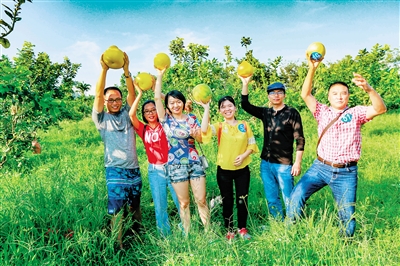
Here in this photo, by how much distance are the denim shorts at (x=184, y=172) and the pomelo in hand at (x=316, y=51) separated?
151cm

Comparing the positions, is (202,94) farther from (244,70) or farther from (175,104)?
(244,70)

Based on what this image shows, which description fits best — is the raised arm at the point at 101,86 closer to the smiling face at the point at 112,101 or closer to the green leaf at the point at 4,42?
the smiling face at the point at 112,101

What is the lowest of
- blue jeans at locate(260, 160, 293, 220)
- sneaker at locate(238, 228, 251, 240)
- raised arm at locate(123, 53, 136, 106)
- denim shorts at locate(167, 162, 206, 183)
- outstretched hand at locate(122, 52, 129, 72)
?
sneaker at locate(238, 228, 251, 240)

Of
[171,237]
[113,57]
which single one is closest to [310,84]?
[113,57]

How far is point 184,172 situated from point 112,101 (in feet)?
3.17

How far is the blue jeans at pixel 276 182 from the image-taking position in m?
3.16

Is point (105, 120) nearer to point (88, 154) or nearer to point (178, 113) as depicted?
point (178, 113)

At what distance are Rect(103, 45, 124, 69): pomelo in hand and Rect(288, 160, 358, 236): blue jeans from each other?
204 cm

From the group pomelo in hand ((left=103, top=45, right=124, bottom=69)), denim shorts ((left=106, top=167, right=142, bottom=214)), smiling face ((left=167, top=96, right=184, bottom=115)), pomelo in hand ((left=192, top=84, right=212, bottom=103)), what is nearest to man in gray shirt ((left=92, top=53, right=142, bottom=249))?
denim shorts ((left=106, top=167, right=142, bottom=214))

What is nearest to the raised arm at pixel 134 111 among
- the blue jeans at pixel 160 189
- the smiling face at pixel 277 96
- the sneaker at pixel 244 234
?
the blue jeans at pixel 160 189

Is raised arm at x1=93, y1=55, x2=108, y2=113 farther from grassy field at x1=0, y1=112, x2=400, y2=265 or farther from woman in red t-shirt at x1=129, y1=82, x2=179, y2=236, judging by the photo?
grassy field at x1=0, y1=112, x2=400, y2=265

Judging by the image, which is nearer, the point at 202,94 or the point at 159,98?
the point at 159,98

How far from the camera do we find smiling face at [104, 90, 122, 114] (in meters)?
2.87

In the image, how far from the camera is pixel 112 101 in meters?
2.89
